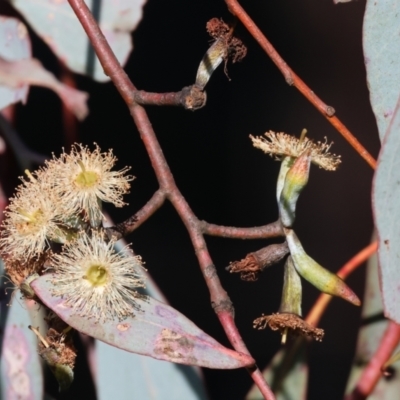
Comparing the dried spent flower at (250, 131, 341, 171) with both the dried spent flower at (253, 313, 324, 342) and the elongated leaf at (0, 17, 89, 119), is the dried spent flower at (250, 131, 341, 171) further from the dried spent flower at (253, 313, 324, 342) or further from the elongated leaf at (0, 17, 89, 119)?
the elongated leaf at (0, 17, 89, 119)

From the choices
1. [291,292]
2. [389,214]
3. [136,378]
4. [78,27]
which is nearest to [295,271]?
[291,292]

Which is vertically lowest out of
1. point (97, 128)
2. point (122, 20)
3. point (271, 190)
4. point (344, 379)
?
point (344, 379)

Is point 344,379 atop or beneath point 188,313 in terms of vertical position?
beneath

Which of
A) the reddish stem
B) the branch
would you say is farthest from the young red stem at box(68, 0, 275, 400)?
the reddish stem

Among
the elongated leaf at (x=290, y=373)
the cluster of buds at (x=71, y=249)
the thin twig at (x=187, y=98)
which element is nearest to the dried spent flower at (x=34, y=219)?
the cluster of buds at (x=71, y=249)

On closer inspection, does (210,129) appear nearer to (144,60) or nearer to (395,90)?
(144,60)

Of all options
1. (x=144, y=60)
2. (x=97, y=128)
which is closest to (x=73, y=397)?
(x=97, y=128)


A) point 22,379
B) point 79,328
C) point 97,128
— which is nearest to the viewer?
point 79,328
